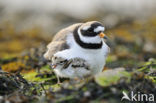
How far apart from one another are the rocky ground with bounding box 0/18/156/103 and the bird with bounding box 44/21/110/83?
419 mm

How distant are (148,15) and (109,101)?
12775 mm

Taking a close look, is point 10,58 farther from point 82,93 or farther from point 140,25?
point 140,25

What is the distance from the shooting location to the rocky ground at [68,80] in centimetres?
473

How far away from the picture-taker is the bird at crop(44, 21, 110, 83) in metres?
6.15

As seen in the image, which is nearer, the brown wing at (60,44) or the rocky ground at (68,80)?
the rocky ground at (68,80)

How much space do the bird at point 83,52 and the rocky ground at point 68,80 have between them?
42 centimetres

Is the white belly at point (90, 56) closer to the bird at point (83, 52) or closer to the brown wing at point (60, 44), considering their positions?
the bird at point (83, 52)

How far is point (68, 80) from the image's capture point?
7094 millimetres

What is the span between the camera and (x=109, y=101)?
15.0 ft

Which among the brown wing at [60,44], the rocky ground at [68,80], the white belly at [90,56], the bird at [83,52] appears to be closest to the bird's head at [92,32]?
the bird at [83,52]

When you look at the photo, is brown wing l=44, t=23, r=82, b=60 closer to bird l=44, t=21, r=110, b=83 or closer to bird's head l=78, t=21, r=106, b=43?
bird l=44, t=21, r=110, b=83

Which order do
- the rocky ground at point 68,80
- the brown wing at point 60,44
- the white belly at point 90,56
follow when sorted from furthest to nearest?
1. the brown wing at point 60,44
2. the white belly at point 90,56
3. the rocky ground at point 68,80

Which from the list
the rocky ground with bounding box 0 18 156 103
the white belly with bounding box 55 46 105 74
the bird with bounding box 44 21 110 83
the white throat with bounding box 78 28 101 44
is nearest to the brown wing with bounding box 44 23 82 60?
the bird with bounding box 44 21 110 83

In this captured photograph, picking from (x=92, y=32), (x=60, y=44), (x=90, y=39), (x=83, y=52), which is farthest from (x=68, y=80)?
(x=92, y=32)
